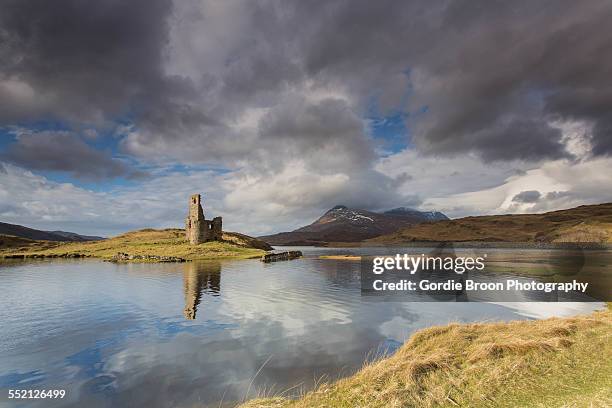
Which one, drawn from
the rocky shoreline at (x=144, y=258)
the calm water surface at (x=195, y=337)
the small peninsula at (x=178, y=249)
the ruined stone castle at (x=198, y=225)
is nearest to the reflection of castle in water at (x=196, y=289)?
the calm water surface at (x=195, y=337)

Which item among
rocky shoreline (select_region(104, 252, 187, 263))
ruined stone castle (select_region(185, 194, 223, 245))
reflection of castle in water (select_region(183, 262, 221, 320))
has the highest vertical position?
ruined stone castle (select_region(185, 194, 223, 245))

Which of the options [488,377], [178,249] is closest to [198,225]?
[178,249]

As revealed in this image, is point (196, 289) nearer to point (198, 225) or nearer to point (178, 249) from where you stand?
point (178, 249)

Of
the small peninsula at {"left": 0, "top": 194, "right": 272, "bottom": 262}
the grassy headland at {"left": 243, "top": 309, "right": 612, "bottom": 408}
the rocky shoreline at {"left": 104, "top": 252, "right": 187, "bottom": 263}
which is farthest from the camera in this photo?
the small peninsula at {"left": 0, "top": 194, "right": 272, "bottom": 262}

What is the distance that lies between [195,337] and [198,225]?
337 feet

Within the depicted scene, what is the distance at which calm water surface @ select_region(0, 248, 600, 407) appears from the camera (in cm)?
1577

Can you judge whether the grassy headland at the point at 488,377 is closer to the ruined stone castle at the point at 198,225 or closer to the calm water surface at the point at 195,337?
the calm water surface at the point at 195,337

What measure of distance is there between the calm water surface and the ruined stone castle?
7540cm

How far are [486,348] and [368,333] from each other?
9885mm

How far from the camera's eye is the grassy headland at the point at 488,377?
466 inches

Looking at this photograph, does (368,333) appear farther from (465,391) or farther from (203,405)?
(203,405)

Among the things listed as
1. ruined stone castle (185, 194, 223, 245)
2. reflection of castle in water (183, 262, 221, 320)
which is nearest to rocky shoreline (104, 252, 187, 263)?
ruined stone castle (185, 194, 223, 245)

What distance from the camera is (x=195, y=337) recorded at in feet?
76.0

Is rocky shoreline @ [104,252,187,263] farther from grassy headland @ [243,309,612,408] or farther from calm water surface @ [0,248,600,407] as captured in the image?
grassy headland @ [243,309,612,408]
